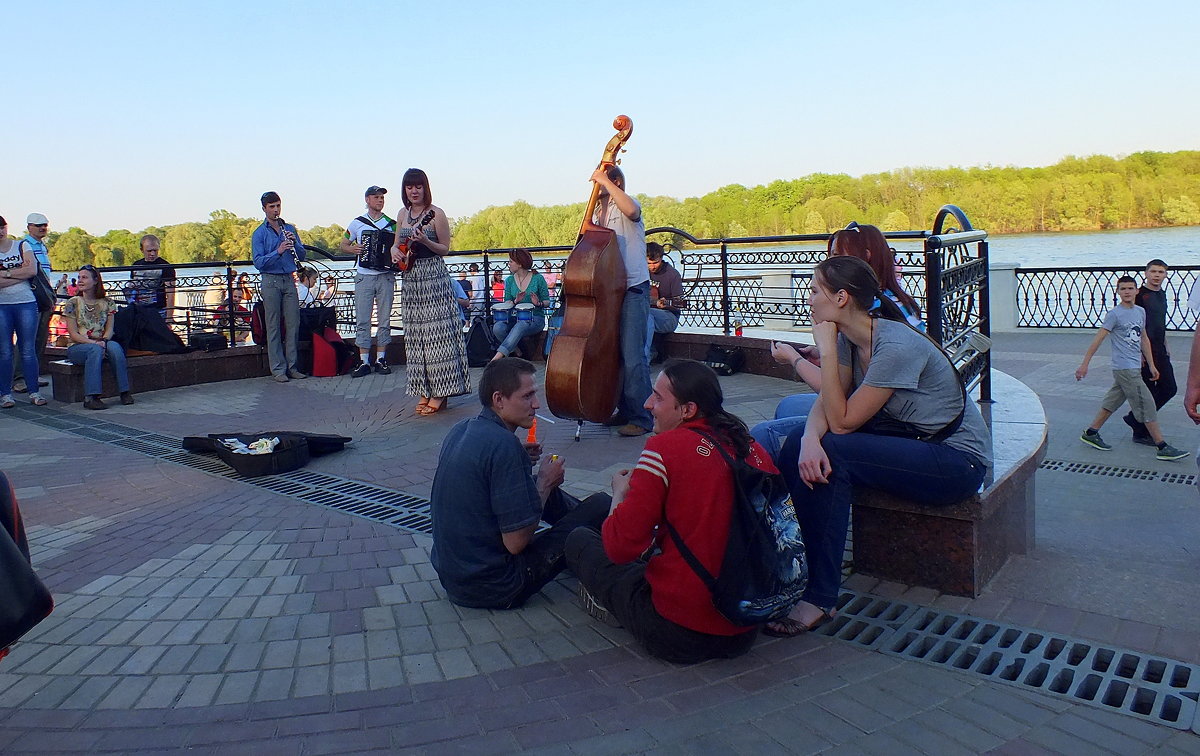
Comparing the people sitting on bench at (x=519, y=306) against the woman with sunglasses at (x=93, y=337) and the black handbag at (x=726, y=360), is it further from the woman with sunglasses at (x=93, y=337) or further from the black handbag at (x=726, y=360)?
the woman with sunglasses at (x=93, y=337)

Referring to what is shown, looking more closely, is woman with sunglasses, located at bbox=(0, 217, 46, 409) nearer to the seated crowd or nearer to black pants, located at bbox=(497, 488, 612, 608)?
the seated crowd

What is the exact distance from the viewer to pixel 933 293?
451cm

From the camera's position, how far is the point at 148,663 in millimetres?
3539

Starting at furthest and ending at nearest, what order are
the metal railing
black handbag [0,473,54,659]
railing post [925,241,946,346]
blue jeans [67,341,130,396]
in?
the metal railing < blue jeans [67,341,130,396] < railing post [925,241,946,346] < black handbag [0,473,54,659]

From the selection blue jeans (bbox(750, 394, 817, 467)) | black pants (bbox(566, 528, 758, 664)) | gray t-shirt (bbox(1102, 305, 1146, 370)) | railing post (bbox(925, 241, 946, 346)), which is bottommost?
black pants (bbox(566, 528, 758, 664))

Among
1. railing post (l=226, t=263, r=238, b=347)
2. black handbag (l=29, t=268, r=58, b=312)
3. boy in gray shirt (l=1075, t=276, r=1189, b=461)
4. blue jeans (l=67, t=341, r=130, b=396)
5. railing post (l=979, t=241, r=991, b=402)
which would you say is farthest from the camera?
railing post (l=226, t=263, r=238, b=347)

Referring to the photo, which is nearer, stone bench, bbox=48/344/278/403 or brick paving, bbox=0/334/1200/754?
brick paving, bbox=0/334/1200/754

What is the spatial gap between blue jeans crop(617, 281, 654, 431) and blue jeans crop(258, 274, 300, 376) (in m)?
5.31

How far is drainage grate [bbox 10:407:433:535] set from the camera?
536 cm

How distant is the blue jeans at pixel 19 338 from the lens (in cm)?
935

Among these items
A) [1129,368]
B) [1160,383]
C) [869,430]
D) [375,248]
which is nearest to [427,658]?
[869,430]

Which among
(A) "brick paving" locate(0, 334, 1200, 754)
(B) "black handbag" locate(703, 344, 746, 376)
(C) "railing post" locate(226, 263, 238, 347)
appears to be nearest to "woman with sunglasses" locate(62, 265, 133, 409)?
(C) "railing post" locate(226, 263, 238, 347)

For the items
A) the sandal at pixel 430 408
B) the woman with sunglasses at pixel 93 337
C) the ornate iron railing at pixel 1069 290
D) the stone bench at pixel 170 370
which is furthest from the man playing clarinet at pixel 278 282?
the ornate iron railing at pixel 1069 290

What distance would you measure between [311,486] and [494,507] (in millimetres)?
2836
